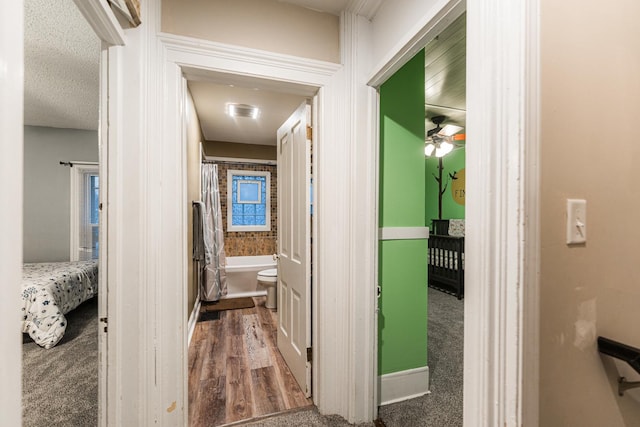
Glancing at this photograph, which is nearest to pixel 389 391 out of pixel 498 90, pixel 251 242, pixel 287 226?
pixel 287 226

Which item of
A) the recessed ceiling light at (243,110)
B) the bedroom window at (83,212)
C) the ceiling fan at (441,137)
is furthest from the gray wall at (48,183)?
the ceiling fan at (441,137)

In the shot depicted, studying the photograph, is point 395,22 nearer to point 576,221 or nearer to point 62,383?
point 576,221

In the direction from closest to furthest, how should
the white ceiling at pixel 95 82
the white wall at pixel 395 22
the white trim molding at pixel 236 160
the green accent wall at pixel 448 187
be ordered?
the white wall at pixel 395 22 → the white ceiling at pixel 95 82 → the white trim molding at pixel 236 160 → the green accent wall at pixel 448 187

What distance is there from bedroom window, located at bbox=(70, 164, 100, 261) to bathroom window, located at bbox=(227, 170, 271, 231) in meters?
1.95

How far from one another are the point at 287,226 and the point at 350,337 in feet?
3.26

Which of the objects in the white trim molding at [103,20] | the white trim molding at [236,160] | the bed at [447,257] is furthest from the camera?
the white trim molding at [236,160]

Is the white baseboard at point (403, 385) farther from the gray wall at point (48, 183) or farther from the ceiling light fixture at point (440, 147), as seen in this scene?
the gray wall at point (48, 183)

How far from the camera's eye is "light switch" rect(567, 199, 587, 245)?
71cm

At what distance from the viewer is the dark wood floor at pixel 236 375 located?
1744 mm

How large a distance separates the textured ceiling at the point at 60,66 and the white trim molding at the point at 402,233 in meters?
2.29

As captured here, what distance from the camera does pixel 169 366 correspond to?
4.37 ft

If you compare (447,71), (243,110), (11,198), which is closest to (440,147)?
(447,71)

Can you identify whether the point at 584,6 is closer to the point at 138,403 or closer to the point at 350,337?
the point at 350,337

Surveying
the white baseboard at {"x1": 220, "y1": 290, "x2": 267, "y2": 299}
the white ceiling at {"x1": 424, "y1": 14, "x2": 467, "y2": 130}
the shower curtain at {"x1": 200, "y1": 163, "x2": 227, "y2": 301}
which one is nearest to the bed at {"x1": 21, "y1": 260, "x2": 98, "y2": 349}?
the shower curtain at {"x1": 200, "y1": 163, "x2": 227, "y2": 301}
